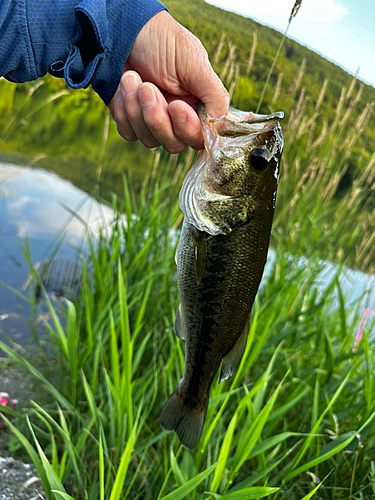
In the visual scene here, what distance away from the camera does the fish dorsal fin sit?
1447 mm

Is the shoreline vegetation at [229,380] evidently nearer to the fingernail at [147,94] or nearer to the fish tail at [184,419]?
the fish tail at [184,419]

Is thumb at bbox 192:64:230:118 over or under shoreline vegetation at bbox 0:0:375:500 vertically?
over

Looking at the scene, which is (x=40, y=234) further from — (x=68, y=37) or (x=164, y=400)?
(x=68, y=37)

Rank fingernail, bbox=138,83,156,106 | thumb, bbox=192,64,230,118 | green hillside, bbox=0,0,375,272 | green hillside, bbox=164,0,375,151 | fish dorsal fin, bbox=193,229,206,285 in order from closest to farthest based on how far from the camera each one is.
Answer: fish dorsal fin, bbox=193,229,206,285
fingernail, bbox=138,83,156,106
thumb, bbox=192,64,230,118
green hillside, bbox=0,0,375,272
green hillside, bbox=164,0,375,151

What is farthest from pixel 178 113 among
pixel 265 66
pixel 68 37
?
pixel 265 66

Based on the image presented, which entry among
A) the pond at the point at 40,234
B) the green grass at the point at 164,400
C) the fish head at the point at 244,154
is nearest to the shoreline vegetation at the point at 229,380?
the green grass at the point at 164,400

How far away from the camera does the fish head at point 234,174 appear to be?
147 centimetres

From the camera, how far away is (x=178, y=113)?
1.56 meters

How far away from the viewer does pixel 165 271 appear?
10.2 ft

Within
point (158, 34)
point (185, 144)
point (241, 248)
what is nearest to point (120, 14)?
point (158, 34)

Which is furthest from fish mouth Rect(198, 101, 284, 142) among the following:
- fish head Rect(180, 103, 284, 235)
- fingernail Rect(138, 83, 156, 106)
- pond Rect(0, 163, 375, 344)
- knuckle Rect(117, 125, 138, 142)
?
pond Rect(0, 163, 375, 344)

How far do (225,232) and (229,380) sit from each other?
1273 millimetres

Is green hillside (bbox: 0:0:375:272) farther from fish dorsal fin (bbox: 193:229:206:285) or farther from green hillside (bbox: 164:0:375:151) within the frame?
fish dorsal fin (bbox: 193:229:206:285)

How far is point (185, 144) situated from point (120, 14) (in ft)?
2.11
